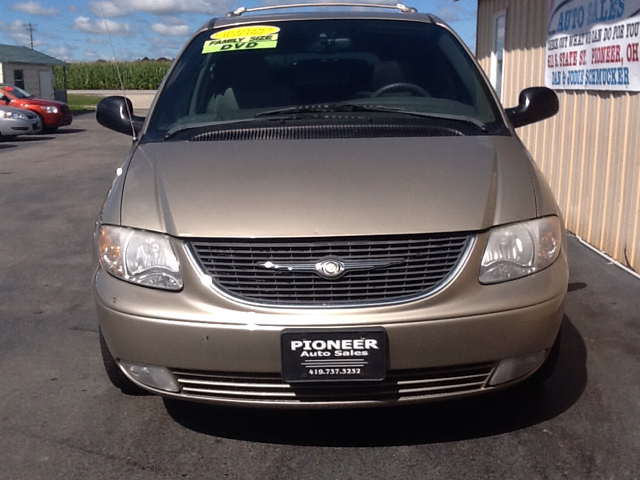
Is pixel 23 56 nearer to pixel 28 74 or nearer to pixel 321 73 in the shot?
pixel 28 74

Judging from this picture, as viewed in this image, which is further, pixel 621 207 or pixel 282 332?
pixel 621 207

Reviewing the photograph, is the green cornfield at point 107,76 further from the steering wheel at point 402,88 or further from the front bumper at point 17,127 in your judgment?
the steering wheel at point 402,88

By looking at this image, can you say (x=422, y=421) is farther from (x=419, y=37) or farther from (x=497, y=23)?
(x=497, y=23)

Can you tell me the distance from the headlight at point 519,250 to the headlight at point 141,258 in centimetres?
114

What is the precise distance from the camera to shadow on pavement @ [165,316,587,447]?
10.9ft

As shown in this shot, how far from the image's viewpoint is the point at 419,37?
448cm

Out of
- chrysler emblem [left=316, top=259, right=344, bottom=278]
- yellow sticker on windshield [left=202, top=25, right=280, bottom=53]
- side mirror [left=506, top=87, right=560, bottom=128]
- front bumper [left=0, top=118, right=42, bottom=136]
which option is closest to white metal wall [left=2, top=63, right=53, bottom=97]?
front bumper [left=0, top=118, right=42, bottom=136]

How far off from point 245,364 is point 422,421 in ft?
3.19

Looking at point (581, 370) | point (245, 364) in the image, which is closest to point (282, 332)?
point (245, 364)

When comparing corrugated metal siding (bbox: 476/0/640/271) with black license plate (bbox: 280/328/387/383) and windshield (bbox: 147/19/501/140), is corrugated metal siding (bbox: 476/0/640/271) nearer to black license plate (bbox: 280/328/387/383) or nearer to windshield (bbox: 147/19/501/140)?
windshield (bbox: 147/19/501/140)

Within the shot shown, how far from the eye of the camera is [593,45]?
695 centimetres

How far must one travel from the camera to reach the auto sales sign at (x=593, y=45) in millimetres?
6070

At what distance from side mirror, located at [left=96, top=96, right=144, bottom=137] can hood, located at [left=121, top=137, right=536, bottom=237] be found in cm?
89

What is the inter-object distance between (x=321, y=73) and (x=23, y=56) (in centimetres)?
4296
